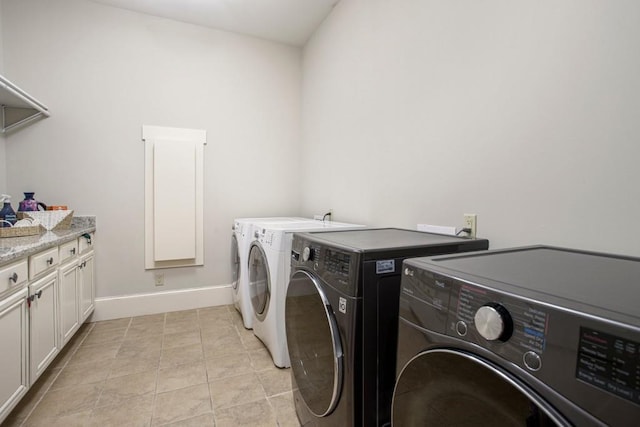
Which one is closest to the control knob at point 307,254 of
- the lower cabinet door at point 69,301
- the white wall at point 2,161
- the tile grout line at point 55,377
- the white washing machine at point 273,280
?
the white washing machine at point 273,280

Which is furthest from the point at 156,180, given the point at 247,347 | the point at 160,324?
the point at 247,347

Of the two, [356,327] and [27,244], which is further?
[27,244]

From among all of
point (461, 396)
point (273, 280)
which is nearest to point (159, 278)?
point (273, 280)

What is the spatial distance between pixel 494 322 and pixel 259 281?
177cm

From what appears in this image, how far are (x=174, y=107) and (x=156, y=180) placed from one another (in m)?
0.73

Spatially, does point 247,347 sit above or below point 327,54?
below

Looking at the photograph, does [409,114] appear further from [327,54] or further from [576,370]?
[576,370]

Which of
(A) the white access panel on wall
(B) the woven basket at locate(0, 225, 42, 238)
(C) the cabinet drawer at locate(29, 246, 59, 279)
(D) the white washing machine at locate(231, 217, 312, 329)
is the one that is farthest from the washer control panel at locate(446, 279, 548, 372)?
(A) the white access panel on wall

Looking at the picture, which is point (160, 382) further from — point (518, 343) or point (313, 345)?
point (518, 343)

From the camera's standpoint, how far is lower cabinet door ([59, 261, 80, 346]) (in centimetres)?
191

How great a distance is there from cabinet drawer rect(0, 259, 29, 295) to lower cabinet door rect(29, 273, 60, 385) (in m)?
0.11

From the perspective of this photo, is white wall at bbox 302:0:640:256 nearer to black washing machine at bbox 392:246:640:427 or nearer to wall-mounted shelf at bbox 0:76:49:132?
black washing machine at bbox 392:246:640:427

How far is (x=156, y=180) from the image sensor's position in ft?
9.17

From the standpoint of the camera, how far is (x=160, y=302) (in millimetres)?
2855
